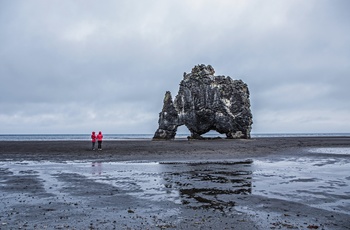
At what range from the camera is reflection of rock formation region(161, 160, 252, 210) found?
12375 mm

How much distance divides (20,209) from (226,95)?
243 ft

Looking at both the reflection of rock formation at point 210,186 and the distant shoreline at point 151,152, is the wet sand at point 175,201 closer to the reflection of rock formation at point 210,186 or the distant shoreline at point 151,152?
the reflection of rock formation at point 210,186

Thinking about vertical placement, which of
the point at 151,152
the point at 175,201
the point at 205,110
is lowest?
the point at 175,201

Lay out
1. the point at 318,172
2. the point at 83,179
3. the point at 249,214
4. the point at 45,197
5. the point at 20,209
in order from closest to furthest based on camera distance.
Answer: the point at 249,214
the point at 20,209
the point at 45,197
the point at 83,179
the point at 318,172

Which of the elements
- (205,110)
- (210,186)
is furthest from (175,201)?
(205,110)

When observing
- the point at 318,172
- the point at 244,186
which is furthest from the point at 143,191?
the point at 318,172

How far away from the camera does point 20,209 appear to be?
36.9 feet

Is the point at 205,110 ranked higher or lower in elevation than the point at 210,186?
higher

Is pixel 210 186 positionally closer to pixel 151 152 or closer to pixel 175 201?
pixel 175 201

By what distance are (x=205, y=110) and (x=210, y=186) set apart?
64.4 m

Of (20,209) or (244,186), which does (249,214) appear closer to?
(244,186)

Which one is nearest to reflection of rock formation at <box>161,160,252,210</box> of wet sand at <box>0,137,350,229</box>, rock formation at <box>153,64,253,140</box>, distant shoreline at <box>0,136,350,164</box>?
wet sand at <box>0,137,350,229</box>

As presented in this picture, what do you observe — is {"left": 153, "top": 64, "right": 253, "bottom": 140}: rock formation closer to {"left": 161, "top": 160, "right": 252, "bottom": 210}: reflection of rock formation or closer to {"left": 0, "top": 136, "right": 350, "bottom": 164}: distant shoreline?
{"left": 0, "top": 136, "right": 350, "bottom": 164}: distant shoreline

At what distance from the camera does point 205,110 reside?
79.9 m
